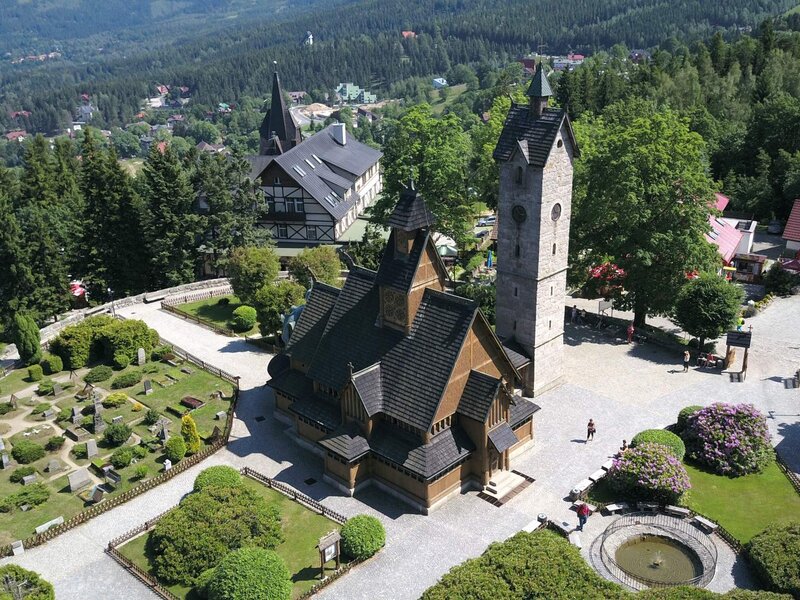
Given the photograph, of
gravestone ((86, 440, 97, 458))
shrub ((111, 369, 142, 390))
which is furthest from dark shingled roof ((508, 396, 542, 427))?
shrub ((111, 369, 142, 390))

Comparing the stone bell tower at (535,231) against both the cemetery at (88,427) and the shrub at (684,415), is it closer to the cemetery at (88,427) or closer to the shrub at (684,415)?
the shrub at (684,415)

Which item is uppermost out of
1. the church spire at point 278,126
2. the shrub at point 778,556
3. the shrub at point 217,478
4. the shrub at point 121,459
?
the church spire at point 278,126

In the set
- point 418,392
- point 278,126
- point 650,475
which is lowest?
point 650,475

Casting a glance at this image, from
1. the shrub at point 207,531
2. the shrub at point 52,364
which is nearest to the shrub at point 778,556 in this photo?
the shrub at point 207,531

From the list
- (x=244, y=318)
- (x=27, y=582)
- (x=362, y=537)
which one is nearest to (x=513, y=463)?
(x=362, y=537)

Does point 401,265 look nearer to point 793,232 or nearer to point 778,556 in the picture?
point 778,556
